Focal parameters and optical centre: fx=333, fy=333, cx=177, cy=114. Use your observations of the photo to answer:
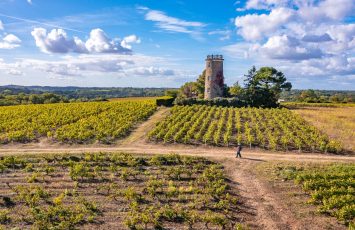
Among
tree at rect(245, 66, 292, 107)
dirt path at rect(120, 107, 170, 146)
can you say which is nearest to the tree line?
tree at rect(245, 66, 292, 107)

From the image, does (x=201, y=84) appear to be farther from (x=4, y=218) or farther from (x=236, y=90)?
(x=4, y=218)

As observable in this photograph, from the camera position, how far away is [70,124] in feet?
133

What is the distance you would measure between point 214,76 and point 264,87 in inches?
476

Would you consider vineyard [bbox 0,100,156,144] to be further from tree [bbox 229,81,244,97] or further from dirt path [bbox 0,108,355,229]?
tree [bbox 229,81,244,97]

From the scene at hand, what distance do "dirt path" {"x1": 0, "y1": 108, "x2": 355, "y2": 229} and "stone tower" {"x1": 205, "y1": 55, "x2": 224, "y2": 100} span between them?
32.1 m

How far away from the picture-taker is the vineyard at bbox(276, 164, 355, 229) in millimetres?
18031

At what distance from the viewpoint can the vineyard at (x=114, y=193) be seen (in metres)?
17.3

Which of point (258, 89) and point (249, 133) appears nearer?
point (249, 133)

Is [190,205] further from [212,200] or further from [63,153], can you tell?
[63,153]

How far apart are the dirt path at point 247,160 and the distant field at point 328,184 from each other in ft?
5.63

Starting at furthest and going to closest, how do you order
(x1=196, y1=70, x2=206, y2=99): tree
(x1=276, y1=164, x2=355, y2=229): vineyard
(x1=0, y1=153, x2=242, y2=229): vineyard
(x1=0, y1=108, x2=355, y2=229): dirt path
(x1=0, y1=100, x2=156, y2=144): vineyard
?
(x1=196, y1=70, x2=206, y2=99): tree, (x1=0, y1=100, x2=156, y2=144): vineyard, (x1=276, y1=164, x2=355, y2=229): vineyard, (x1=0, y1=108, x2=355, y2=229): dirt path, (x1=0, y1=153, x2=242, y2=229): vineyard

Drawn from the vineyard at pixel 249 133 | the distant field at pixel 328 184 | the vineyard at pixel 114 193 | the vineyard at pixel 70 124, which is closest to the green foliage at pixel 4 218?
the vineyard at pixel 114 193

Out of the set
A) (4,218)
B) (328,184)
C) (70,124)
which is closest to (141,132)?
(70,124)

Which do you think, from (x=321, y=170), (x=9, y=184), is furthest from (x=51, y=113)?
(x=321, y=170)
